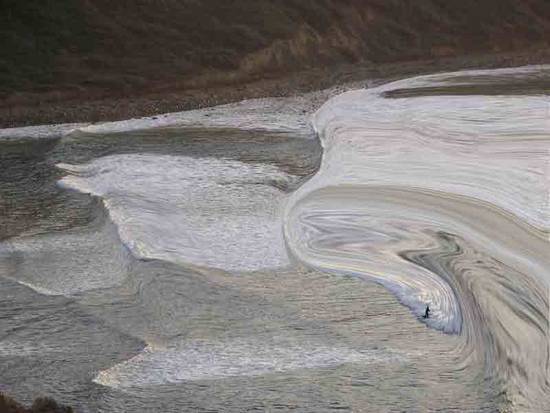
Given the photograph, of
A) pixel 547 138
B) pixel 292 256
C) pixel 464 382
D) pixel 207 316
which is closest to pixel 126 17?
pixel 547 138

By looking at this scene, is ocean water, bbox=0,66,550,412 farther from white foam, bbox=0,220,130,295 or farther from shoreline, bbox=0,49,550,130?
shoreline, bbox=0,49,550,130

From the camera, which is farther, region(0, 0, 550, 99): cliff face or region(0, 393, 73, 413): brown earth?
region(0, 0, 550, 99): cliff face

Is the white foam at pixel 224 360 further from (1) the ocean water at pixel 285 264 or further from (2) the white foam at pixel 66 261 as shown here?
(2) the white foam at pixel 66 261

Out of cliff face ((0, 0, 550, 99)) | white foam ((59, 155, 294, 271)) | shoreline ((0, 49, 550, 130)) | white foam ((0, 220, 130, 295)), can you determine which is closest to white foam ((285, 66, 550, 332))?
white foam ((59, 155, 294, 271))

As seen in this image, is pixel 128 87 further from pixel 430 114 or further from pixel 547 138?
pixel 547 138

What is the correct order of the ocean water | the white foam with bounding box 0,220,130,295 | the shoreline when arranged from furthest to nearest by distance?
the shoreline
the white foam with bounding box 0,220,130,295
the ocean water
